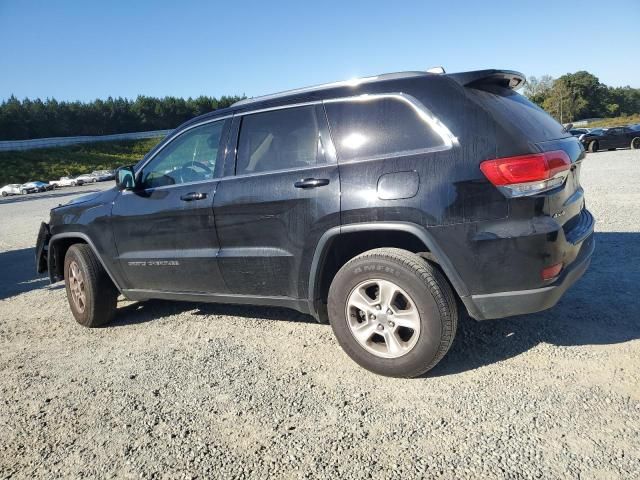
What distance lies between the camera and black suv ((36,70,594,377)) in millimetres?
2781

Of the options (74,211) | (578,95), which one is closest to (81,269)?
(74,211)

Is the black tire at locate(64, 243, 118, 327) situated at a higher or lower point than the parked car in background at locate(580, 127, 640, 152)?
higher

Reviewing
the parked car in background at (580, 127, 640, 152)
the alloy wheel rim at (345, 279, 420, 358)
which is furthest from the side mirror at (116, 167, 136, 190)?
the parked car in background at (580, 127, 640, 152)

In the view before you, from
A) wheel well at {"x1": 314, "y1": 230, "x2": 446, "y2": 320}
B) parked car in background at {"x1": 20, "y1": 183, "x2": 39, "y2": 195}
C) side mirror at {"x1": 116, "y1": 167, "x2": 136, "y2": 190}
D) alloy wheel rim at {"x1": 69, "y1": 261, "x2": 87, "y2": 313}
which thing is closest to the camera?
wheel well at {"x1": 314, "y1": 230, "x2": 446, "y2": 320}

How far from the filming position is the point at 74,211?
4703mm

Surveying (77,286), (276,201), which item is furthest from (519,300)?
(77,286)

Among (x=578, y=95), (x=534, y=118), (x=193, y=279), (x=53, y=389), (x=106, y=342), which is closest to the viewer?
(x=534, y=118)

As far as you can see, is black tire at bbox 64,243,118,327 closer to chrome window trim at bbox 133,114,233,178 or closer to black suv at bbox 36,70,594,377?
black suv at bbox 36,70,594,377

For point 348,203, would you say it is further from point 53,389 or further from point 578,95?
point 578,95

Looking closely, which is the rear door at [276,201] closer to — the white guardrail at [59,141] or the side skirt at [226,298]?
the side skirt at [226,298]

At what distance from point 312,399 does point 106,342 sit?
7.40 ft

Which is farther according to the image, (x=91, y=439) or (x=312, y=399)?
(x=312, y=399)

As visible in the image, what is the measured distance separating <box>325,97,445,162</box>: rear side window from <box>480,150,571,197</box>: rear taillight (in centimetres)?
35

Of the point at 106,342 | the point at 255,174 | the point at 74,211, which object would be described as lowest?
the point at 106,342
